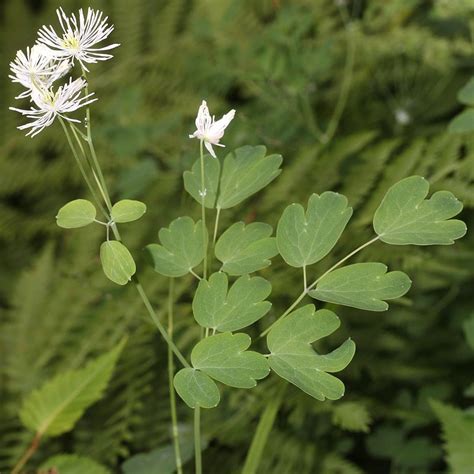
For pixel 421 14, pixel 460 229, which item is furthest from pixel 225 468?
pixel 421 14

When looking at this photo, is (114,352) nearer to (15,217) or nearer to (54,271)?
(54,271)

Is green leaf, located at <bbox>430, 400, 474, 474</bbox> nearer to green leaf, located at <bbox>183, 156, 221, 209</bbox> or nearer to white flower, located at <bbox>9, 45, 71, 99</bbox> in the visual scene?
green leaf, located at <bbox>183, 156, 221, 209</bbox>

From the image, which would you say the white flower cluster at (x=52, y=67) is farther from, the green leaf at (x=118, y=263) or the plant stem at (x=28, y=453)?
the plant stem at (x=28, y=453)

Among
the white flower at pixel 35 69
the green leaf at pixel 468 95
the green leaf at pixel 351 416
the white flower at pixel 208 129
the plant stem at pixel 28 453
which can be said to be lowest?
the green leaf at pixel 351 416

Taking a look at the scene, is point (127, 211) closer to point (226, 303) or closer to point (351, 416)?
point (226, 303)

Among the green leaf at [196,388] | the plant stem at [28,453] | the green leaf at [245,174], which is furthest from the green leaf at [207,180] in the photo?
the plant stem at [28,453]

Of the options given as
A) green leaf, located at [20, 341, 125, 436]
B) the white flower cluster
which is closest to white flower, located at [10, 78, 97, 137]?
the white flower cluster

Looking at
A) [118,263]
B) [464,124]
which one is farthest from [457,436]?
[118,263]
